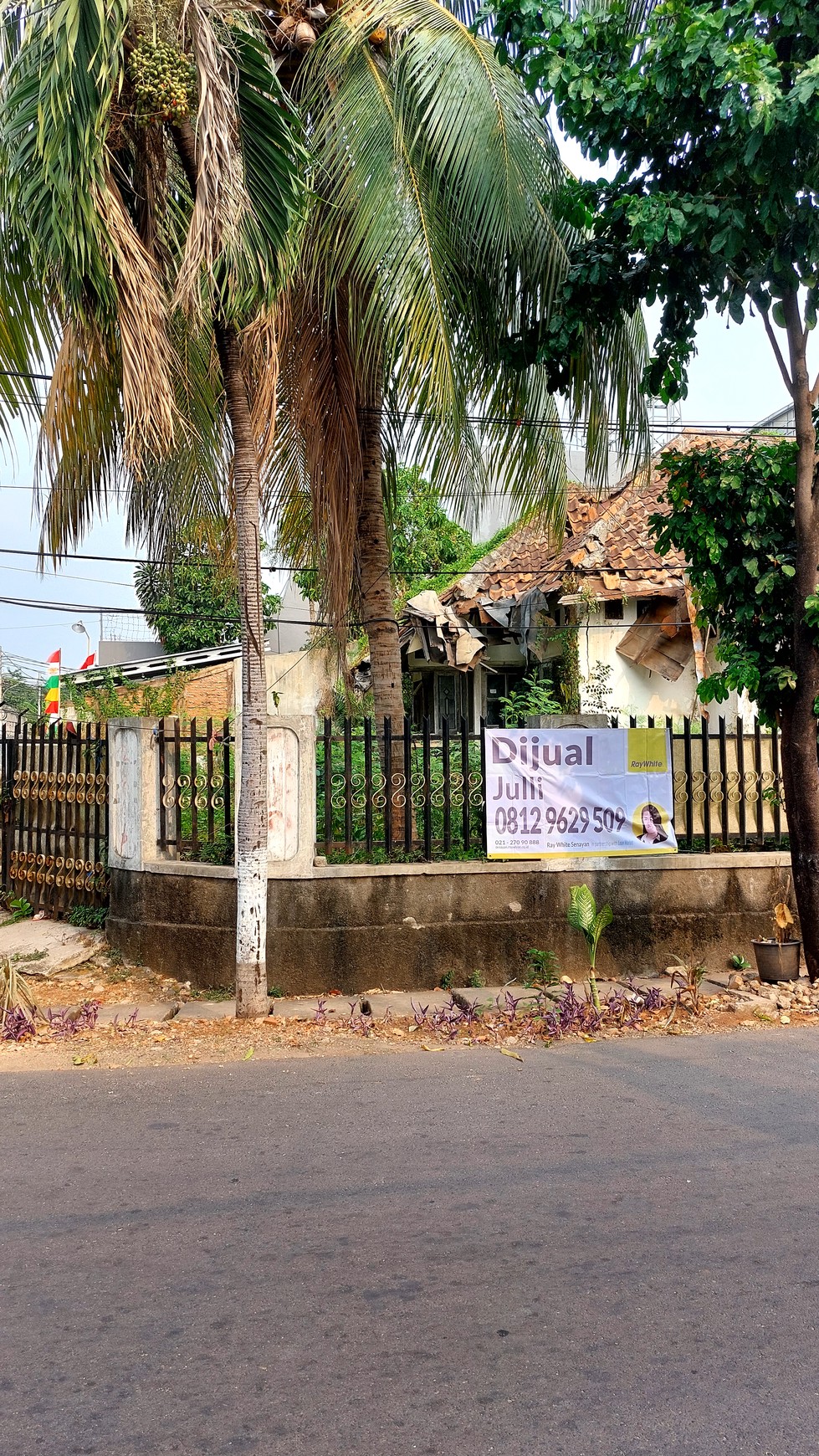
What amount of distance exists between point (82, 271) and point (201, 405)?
176 cm

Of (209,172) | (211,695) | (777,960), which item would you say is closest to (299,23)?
(209,172)

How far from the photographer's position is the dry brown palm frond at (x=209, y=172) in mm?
6238

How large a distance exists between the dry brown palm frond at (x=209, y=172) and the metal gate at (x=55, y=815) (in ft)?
15.4

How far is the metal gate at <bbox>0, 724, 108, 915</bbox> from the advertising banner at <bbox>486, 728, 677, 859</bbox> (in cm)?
356

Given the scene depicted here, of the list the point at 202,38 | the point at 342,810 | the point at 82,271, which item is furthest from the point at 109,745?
the point at 202,38

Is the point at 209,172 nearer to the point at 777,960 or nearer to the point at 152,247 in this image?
the point at 152,247

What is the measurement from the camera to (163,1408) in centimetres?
284

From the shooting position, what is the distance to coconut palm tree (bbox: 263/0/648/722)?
7570 mm

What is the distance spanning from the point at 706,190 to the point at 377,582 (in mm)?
3844

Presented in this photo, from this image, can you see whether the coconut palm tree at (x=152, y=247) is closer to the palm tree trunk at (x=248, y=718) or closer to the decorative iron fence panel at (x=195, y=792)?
the palm tree trunk at (x=248, y=718)

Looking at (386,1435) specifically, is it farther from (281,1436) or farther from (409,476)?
(409,476)

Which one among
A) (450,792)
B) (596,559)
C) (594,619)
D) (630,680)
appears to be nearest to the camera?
(450,792)

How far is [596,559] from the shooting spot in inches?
592

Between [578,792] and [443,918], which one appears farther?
[578,792]
